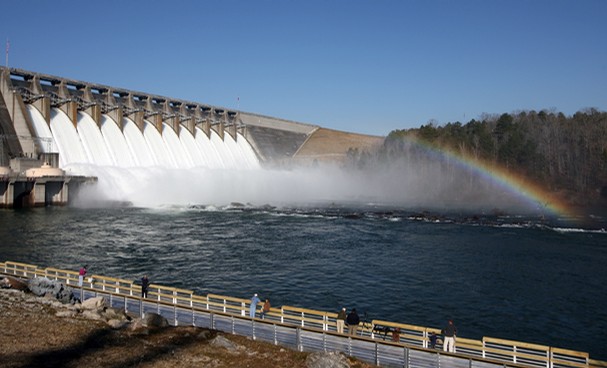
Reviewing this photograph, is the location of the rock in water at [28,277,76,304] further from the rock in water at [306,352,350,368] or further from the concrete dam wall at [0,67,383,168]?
the concrete dam wall at [0,67,383,168]

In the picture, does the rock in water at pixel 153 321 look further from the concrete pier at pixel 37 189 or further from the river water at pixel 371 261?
the concrete pier at pixel 37 189

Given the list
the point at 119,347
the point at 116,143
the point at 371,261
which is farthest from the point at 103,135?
the point at 119,347

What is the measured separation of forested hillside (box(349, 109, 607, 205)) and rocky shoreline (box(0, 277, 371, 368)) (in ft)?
375

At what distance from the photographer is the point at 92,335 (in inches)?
746

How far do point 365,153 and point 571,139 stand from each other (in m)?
60.7

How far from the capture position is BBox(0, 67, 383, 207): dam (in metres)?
74.4

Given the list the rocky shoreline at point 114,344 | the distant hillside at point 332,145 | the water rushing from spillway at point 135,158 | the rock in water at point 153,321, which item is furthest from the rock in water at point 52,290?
the distant hillside at point 332,145

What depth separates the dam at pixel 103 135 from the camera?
74438mm

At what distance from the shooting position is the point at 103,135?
94.3m

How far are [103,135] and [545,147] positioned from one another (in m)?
112

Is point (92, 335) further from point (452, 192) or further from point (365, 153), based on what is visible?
point (365, 153)

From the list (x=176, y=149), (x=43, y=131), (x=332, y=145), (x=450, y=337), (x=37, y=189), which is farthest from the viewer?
(x=332, y=145)

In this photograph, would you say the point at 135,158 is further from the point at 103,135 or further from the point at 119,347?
the point at 119,347

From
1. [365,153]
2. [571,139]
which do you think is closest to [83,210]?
[365,153]
